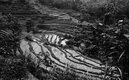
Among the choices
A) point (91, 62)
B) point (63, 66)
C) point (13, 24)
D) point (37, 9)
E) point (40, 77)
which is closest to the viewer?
point (40, 77)

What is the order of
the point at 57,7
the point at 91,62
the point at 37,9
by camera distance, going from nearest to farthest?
the point at 91,62 < the point at 37,9 < the point at 57,7

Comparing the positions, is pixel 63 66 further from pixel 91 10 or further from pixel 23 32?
pixel 91 10

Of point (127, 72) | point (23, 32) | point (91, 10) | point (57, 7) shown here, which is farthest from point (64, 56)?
point (57, 7)

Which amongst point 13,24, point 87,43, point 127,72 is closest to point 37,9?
point 13,24

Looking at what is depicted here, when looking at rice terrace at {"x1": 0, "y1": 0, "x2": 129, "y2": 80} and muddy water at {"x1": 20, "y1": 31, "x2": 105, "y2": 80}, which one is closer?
rice terrace at {"x1": 0, "y1": 0, "x2": 129, "y2": 80}

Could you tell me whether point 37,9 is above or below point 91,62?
above

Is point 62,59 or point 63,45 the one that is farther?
point 63,45

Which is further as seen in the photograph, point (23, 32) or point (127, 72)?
point (23, 32)

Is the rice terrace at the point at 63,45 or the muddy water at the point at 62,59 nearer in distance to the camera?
the rice terrace at the point at 63,45
